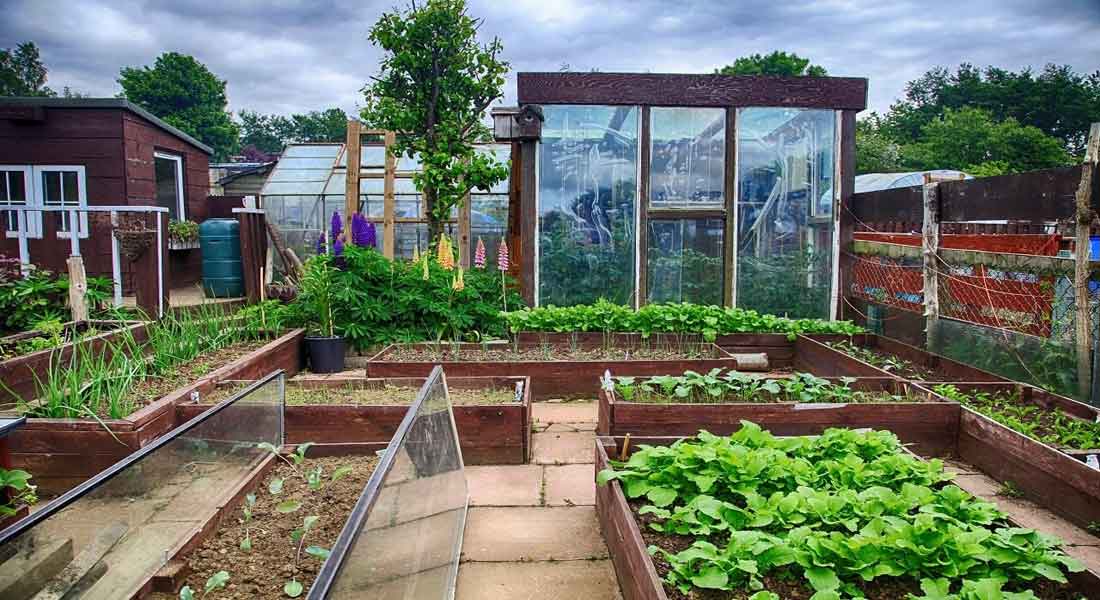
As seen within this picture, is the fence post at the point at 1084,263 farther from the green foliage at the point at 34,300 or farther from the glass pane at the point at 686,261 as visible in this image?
the green foliage at the point at 34,300

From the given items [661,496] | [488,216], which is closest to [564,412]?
[661,496]

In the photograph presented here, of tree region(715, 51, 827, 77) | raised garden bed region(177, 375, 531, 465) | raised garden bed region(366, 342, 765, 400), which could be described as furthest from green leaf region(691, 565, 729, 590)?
tree region(715, 51, 827, 77)

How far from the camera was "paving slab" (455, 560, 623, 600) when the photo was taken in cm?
260

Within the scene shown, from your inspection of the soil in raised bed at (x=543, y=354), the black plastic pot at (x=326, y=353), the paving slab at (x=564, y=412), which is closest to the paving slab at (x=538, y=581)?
the paving slab at (x=564, y=412)

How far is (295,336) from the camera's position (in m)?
6.31

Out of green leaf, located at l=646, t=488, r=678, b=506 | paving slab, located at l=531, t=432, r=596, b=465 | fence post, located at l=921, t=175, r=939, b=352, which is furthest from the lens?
fence post, located at l=921, t=175, r=939, b=352

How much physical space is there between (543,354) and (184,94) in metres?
38.6

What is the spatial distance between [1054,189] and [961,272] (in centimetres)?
118

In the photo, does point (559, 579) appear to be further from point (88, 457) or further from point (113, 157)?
point (113, 157)

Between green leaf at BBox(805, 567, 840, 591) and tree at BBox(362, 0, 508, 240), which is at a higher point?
tree at BBox(362, 0, 508, 240)

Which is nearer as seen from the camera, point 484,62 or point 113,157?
point 484,62

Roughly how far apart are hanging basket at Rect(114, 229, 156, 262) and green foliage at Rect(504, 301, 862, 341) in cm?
319

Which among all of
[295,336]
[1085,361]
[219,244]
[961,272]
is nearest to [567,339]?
[295,336]

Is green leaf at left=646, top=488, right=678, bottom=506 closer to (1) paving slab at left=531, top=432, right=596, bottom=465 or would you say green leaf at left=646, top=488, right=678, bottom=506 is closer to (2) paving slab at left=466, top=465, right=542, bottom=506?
(2) paving slab at left=466, top=465, right=542, bottom=506
